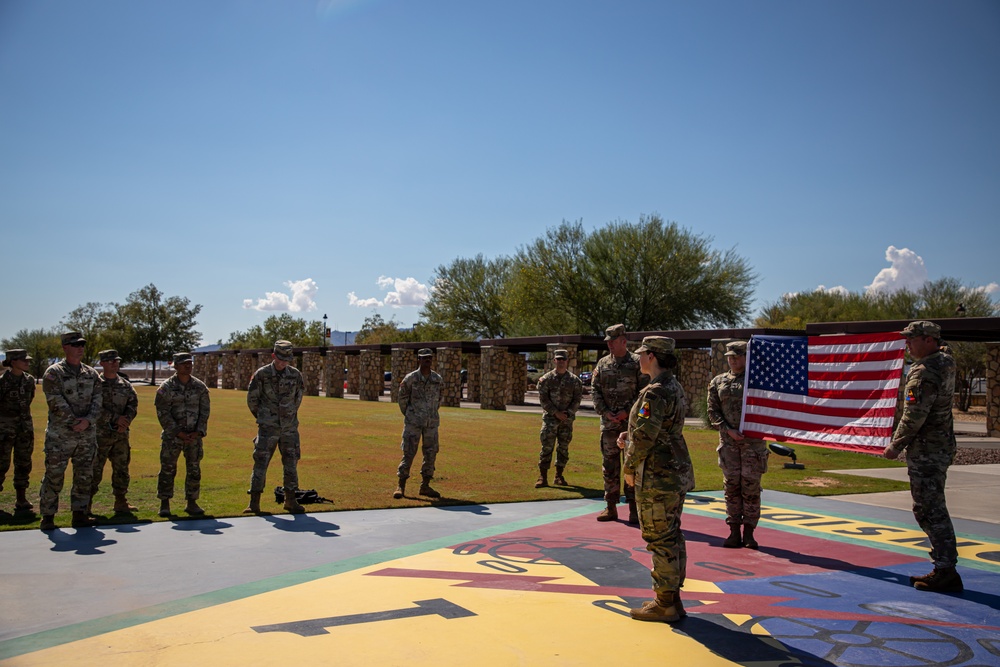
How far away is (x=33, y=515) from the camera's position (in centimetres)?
868

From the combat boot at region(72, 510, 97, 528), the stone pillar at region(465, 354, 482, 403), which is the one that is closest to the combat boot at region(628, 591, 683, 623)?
the combat boot at region(72, 510, 97, 528)

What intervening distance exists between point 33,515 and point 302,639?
5.81 metres

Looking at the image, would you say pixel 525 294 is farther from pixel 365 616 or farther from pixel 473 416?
pixel 365 616

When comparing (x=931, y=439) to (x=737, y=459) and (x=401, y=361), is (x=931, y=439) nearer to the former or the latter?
(x=737, y=459)

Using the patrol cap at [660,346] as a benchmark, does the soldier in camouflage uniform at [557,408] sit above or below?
below

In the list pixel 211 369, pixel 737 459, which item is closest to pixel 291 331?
pixel 211 369

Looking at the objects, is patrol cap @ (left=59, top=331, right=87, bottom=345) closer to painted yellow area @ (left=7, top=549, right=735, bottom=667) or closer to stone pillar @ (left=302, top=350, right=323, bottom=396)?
painted yellow area @ (left=7, top=549, right=735, bottom=667)

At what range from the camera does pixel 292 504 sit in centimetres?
921

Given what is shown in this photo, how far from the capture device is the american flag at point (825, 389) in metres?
7.18

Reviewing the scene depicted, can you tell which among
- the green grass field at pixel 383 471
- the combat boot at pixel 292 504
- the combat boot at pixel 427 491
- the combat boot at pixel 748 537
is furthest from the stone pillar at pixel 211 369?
the combat boot at pixel 748 537

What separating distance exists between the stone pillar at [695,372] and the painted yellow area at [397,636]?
22.0m

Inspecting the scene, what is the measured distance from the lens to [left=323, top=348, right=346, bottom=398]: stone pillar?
4778 centimetres

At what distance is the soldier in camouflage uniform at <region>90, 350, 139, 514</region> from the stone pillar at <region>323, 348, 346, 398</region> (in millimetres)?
38714

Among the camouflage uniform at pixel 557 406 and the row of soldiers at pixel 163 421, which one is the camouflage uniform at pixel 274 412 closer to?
the row of soldiers at pixel 163 421
